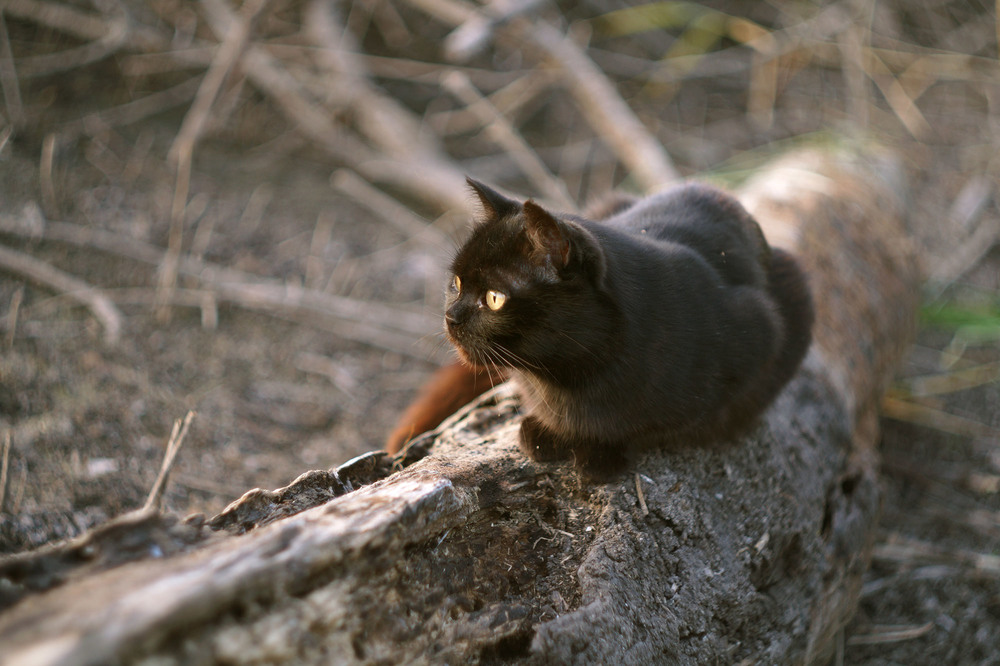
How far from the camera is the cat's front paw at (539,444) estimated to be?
177 centimetres

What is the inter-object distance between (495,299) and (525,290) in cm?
9

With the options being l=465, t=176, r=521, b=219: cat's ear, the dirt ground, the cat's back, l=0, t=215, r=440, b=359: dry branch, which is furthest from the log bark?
l=0, t=215, r=440, b=359: dry branch

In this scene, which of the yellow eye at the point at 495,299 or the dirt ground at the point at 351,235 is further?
the dirt ground at the point at 351,235

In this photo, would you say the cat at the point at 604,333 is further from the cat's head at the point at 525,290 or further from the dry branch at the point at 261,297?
the dry branch at the point at 261,297

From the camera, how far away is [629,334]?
1.73 m

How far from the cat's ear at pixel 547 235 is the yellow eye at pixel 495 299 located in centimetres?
15

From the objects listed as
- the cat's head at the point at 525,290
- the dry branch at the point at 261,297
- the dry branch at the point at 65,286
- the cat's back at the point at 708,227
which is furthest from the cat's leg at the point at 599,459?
the dry branch at the point at 65,286

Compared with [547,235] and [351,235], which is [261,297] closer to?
[351,235]

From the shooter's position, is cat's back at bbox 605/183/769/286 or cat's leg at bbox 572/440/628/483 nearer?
cat's leg at bbox 572/440/628/483

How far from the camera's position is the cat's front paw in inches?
69.7

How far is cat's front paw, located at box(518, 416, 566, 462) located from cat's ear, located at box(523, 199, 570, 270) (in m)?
0.43

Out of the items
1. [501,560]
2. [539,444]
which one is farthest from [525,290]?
[501,560]

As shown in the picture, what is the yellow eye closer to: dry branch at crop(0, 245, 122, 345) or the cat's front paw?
the cat's front paw

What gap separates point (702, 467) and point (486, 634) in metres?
0.83
